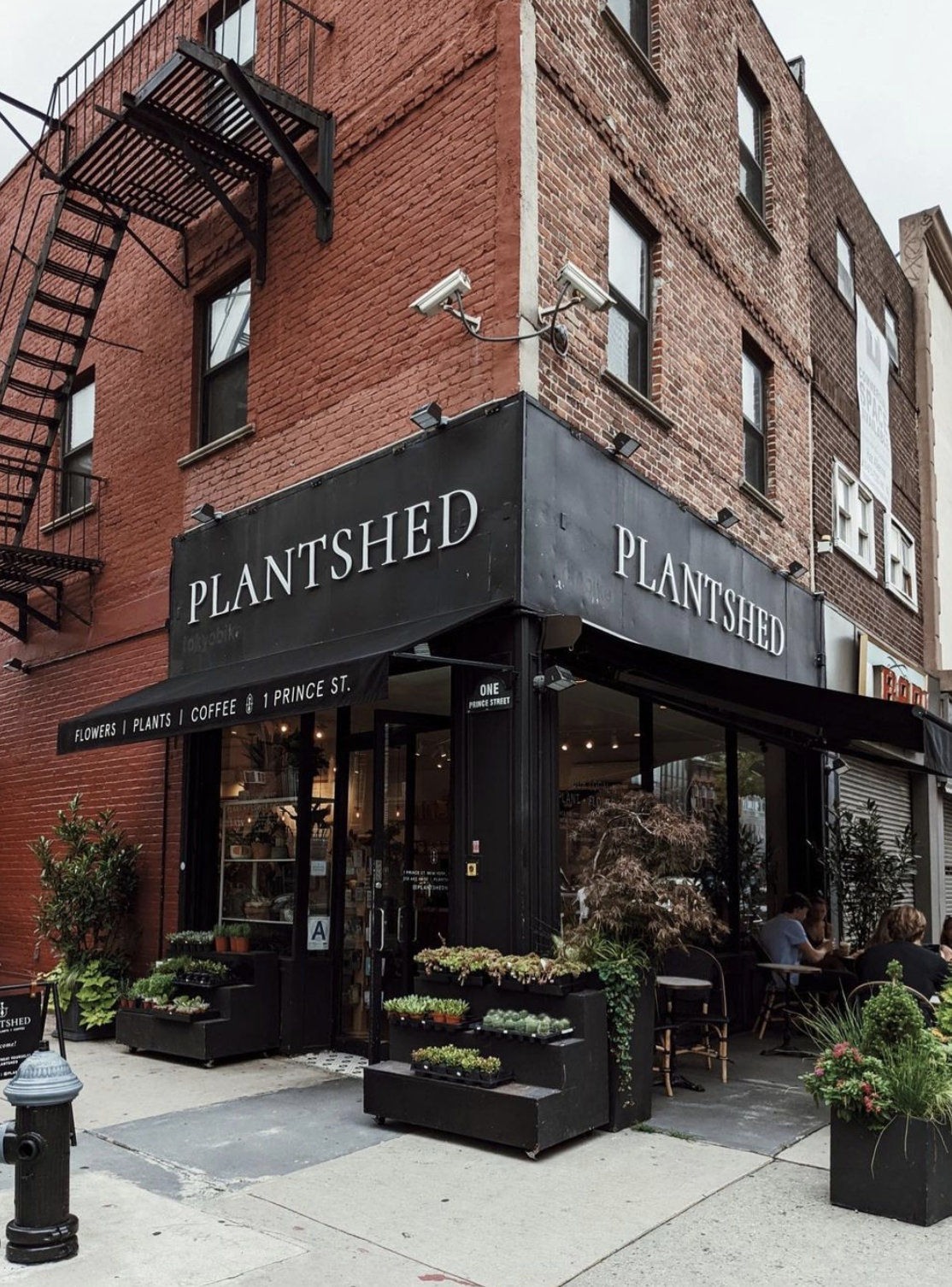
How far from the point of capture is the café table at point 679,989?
8.54 m

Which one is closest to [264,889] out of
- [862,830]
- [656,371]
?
[656,371]

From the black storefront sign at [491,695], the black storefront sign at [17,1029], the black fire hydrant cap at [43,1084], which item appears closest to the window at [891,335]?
the black storefront sign at [491,695]

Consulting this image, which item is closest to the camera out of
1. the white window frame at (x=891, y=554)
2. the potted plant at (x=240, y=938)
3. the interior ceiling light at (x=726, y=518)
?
the potted plant at (x=240, y=938)

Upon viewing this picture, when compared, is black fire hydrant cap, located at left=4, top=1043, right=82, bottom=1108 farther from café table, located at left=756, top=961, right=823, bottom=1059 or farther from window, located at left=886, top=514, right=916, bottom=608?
window, located at left=886, top=514, right=916, bottom=608

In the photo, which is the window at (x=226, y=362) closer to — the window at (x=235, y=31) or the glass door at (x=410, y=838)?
the window at (x=235, y=31)

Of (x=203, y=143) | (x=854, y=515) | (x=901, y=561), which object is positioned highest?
(x=203, y=143)

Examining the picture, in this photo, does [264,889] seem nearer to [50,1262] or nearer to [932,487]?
[50,1262]

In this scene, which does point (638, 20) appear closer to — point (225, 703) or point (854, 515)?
point (854, 515)

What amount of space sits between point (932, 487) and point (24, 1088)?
17422mm

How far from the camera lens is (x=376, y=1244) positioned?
5.27 meters

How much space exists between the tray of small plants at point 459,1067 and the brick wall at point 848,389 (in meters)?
8.58

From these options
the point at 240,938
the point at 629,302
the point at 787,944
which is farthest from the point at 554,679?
the point at 787,944

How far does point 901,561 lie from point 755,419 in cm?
549

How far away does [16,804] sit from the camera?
1339cm
